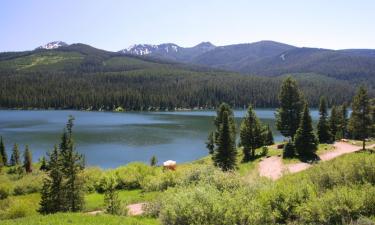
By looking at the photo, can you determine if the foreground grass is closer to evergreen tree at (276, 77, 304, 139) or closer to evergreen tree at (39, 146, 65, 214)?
evergreen tree at (39, 146, 65, 214)

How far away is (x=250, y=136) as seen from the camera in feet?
176

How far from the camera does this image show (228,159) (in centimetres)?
4669

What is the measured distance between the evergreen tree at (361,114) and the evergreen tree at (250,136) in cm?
1303

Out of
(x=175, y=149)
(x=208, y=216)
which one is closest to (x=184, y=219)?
(x=208, y=216)

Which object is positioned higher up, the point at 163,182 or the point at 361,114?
the point at 361,114

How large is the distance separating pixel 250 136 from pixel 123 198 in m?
24.9

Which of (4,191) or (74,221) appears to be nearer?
(74,221)

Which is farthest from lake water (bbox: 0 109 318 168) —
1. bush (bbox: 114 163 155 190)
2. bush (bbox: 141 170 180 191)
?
bush (bbox: 141 170 180 191)

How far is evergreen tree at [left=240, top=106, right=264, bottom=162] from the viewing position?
177ft

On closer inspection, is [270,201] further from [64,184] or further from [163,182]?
[163,182]

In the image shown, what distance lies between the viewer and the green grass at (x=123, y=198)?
30.5m

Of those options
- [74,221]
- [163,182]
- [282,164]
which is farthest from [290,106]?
[74,221]

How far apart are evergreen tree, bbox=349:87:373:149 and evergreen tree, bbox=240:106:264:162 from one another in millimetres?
13035

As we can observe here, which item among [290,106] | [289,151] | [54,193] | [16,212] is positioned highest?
[290,106]
